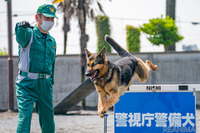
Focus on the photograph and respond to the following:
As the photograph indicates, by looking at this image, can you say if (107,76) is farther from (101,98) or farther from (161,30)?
(161,30)

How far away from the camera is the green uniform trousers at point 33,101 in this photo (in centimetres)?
384

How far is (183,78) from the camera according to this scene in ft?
49.4

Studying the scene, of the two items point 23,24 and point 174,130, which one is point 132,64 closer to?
point 23,24

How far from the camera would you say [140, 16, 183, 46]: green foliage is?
1647 cm

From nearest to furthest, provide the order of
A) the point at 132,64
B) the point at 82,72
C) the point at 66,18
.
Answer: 1. the point at 132,64
2. the point at 82,72
3. the point at 66,18

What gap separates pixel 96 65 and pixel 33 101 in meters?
1.28

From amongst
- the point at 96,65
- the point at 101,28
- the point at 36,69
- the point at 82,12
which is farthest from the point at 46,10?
the point at 101,28

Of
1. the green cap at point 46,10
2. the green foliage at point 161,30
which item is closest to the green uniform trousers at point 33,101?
the green cap at point 46,10

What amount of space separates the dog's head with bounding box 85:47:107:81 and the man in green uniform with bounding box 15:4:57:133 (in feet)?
3.07

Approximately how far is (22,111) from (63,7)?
12.1 m

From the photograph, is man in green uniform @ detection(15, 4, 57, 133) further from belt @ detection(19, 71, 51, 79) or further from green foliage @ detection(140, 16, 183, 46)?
green foliage @ detection(140, 16, 183, 46)

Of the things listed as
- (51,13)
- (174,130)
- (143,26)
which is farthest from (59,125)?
(143,26)

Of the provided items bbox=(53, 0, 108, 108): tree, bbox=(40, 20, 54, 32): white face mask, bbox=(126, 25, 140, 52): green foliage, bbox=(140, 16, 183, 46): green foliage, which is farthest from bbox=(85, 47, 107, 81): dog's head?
bbox=(126, 25, 140, 52): green foliage

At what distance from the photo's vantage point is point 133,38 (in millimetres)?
18922
